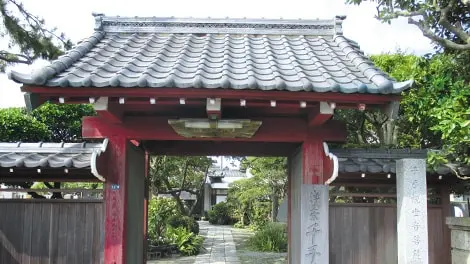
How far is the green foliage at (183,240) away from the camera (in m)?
18.4

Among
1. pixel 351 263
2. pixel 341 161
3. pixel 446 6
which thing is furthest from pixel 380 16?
pixel 351 263

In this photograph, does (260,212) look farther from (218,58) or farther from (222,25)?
(218,58)

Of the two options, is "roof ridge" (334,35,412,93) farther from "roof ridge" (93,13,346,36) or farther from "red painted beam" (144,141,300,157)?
"red painted beam" (144,141,300,157)

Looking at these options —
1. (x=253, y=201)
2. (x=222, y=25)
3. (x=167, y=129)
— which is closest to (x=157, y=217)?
(x=222, y=25)

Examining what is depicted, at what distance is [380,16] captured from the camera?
5.64m

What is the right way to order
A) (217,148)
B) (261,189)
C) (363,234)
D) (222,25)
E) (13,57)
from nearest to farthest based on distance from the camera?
(363,234), (222,25), (217,148), (13,57), (261,189)

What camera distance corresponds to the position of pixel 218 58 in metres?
5.67

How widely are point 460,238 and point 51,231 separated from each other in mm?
5684

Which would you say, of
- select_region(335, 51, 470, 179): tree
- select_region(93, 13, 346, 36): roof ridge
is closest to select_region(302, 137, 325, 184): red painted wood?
select_region(335, 51, 470, 179): tree

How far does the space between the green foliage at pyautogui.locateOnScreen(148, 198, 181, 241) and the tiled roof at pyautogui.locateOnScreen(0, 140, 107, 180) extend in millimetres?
11798

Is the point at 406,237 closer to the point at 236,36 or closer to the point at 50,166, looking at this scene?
the point at 236,36

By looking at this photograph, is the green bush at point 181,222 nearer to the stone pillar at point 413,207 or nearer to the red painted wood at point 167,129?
the red painted wood at point 167,129

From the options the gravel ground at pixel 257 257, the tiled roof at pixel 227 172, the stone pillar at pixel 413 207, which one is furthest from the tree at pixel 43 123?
the tiled roof at pixel 227 172

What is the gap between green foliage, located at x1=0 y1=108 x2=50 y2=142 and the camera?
12.1m
